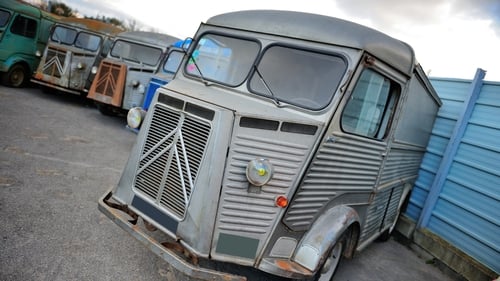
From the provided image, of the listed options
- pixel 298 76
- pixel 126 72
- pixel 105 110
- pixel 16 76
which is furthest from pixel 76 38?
pixel 298 76

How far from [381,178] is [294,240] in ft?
5.48

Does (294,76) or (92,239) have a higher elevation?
(294,76)

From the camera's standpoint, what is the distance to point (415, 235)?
5781 millimetres

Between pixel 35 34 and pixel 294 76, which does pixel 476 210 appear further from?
pixel 35 34

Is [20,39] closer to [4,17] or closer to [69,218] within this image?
[4,17]

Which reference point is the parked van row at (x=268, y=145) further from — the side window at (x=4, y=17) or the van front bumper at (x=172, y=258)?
the side window at (x=4, y=17)

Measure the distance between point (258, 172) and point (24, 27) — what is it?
32.5 ft

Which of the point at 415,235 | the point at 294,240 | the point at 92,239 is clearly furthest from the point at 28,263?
the point at 415,235

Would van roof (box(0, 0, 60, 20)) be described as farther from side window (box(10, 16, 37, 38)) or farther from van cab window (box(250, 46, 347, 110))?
van cab window (box(250, 46, 347, 110))

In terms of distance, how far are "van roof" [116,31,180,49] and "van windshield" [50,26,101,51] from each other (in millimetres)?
966

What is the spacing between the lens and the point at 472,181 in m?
5.14

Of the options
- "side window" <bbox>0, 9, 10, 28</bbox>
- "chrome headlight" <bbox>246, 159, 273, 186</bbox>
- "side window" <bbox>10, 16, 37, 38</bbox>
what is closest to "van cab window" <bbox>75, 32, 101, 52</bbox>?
"side window" <bbox>10, 16, 37, 38</bbox>

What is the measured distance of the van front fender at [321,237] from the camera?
273cm

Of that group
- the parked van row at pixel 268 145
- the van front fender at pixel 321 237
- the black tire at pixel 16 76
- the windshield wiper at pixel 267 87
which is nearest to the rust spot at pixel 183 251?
the parked van row at pixel 268 145
